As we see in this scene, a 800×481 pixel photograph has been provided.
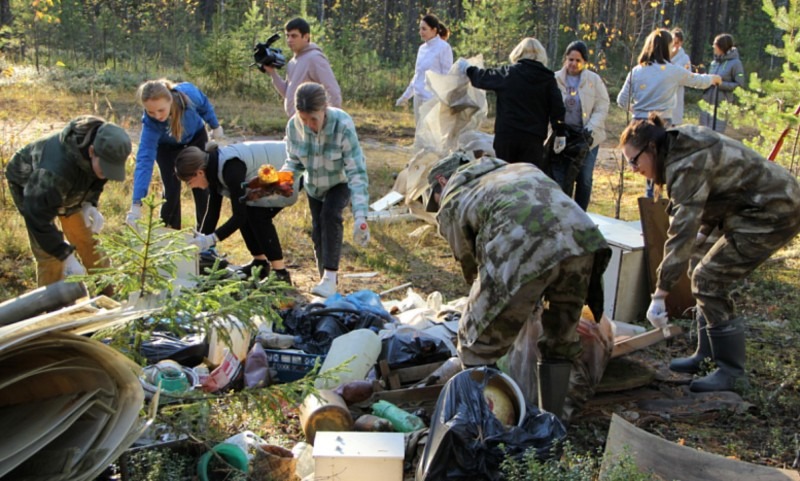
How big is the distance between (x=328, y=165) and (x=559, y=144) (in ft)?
7.66

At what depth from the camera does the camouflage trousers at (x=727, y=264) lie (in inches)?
182

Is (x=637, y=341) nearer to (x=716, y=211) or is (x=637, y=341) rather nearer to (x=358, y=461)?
(x=716, y=211)

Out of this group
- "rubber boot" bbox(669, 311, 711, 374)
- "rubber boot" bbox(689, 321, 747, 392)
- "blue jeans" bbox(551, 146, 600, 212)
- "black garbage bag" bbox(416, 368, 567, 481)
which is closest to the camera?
"black garbage bag" bbox(416, 368, 567, 481)

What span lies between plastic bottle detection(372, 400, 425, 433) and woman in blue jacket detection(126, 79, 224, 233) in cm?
281

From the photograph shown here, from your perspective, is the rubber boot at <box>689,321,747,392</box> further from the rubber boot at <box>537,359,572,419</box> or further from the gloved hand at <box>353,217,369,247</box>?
the gloved hand at <box>353,217,369,247</box>

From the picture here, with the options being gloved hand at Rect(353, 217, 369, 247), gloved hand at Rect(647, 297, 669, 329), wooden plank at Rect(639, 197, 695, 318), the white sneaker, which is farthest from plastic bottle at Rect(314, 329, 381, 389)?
wooden plank at Rect(639, 197, 695, 318)

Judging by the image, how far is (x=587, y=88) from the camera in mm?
7395

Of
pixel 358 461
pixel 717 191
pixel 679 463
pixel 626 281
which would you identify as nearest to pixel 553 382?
pixel 679 463

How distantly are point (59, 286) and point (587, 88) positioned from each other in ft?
17.7

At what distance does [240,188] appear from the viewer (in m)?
5.95

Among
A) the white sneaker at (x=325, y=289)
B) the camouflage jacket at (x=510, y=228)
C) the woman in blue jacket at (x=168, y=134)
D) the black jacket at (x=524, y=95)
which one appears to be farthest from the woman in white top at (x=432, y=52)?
the camouflage jacket at (x=510, y=228)

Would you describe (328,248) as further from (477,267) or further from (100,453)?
(100,453)

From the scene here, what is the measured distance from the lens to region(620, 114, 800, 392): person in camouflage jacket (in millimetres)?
4391

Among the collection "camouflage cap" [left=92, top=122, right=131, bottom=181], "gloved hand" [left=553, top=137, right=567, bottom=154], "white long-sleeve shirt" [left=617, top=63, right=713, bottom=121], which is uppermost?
"white long-sleeve shirt" [left=617, top=63, right=713, bottom=121]
